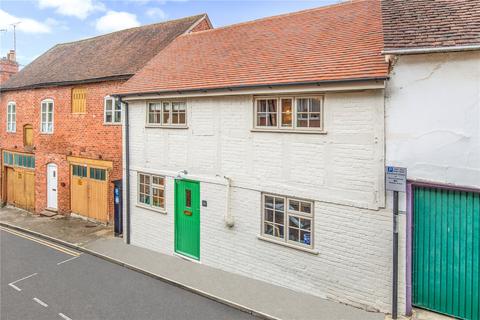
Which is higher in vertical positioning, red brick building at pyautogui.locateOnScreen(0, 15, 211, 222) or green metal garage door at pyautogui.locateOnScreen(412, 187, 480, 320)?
red brick building at pyautogui.locateOnScreen(0, 15, 211, 222)

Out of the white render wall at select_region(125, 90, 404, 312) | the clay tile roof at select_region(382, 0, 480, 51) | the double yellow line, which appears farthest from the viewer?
the double yellow line

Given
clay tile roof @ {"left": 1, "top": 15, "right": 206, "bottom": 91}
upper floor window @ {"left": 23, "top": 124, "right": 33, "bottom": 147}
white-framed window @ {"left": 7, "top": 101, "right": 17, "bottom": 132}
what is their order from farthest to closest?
white-framed window @ {"left": 7, "top": 101, "right": 17, "bottom": 132}
upper floor window @ {"left": 23, "top": 124, "right": 33, "bottom": 147}
clay tile roof @ {"left": 1, "top": 15, "right": 206, "bottom": 91}

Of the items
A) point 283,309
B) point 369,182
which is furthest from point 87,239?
point 369,182

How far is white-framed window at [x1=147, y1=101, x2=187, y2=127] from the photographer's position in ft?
35.4

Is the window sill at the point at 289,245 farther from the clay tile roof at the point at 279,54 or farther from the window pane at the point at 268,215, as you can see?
the clay tile roof at the point at 279,54

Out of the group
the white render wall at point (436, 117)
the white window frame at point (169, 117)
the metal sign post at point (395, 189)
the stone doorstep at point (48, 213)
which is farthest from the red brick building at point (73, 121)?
the metal sign post at point (395, 189)

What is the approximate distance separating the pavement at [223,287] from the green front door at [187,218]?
39 cm

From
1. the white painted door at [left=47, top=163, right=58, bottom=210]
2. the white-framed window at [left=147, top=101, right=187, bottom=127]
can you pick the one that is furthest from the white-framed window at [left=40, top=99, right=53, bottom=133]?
the white-framed window at [left=147, top=101, right=187, bottom=127]

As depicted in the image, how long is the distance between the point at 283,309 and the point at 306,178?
2973 mm

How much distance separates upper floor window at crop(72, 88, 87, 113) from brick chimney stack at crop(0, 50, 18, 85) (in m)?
10.6

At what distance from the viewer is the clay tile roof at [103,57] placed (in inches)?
597

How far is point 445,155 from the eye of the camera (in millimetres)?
6633

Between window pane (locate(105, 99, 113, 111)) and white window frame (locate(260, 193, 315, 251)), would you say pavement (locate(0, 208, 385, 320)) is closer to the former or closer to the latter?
white window frame (locate(260, 193, 315, 251))

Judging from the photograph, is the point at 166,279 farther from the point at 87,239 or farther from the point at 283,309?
the point at 87,239
